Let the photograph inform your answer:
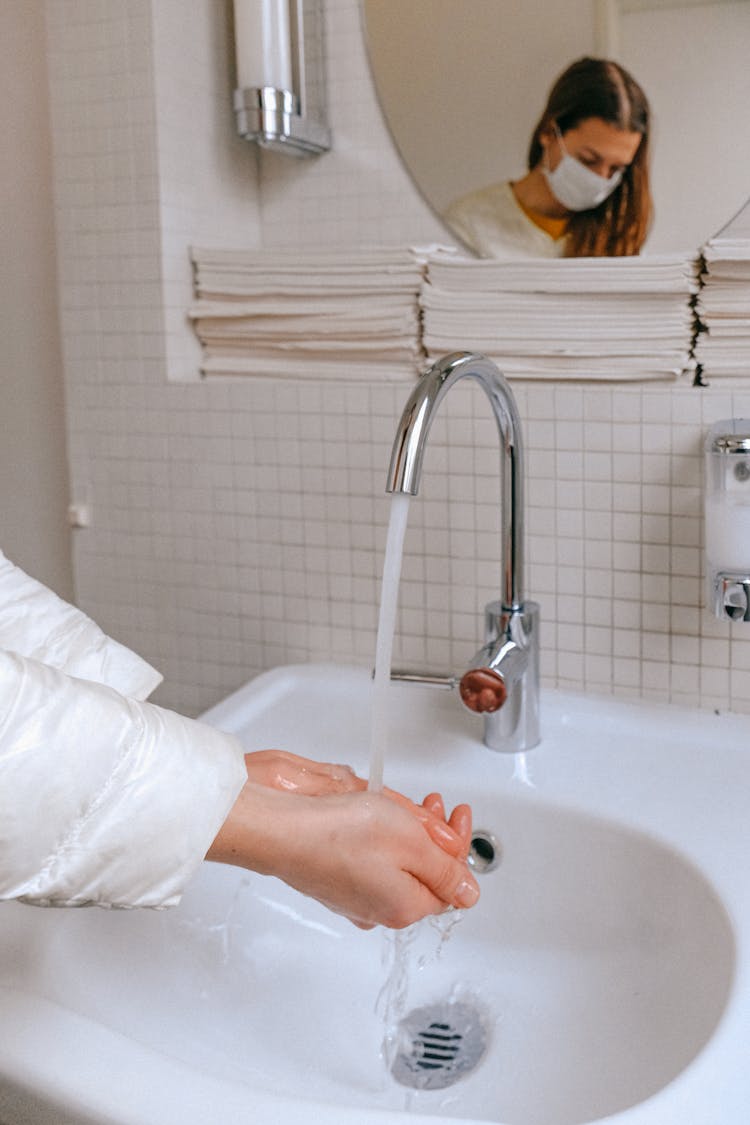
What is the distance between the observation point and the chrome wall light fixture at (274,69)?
46.7 inches

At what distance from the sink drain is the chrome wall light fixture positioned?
875 mm

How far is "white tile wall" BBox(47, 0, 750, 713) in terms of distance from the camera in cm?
109

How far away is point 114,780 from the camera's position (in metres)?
0.59

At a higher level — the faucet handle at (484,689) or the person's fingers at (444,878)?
the faucet handle at (484,689)

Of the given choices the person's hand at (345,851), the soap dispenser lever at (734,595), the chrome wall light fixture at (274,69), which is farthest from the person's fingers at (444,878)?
the chrome wall light fixture at (274,69)

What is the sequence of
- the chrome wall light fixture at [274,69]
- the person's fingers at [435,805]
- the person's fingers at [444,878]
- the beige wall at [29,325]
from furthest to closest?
the beige wall at [29,325], the chrome wall light fixture at [274,69], the person's fingers at [435,805], the person's fingers at [444,878]

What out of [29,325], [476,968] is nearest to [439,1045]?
[476,968]

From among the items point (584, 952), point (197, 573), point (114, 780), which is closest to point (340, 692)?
point (197, 573)

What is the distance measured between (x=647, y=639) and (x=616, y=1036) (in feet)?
1.28

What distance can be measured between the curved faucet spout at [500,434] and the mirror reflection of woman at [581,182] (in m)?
0.26

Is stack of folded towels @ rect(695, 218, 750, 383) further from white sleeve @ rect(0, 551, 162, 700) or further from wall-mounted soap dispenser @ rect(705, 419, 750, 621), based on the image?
white sleeve @ rect(0, 551, 162, 700)

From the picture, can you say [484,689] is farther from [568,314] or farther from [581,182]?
[581,182]

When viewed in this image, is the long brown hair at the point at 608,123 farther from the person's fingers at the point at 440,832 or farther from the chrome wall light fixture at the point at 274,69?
the person's fingers at the point at 440,832

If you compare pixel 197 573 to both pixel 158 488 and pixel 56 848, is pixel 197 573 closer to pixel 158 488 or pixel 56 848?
pixel 158 488
